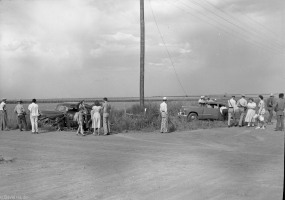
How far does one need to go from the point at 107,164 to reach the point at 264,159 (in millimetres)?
4697

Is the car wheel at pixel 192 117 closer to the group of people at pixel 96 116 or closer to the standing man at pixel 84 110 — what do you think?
the group of people at pixel 96 116

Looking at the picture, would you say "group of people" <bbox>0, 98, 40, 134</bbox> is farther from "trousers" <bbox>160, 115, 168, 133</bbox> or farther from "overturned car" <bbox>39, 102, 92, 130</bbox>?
"trousers" <bbox>160, 115, 168, 133</bbox>

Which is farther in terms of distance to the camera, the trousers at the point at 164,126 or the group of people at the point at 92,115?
the trousers at the point at 164,126

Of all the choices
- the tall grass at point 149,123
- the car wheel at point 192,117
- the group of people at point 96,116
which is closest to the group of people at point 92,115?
the group of people at point 96,116

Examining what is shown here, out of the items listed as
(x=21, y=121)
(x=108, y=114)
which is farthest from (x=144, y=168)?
(x=21, y=121)

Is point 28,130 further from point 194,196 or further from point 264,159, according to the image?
point 194,196

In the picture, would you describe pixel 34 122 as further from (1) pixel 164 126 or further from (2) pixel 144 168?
(2) pixel 144 168

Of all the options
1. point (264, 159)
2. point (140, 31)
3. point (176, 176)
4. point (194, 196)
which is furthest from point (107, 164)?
point (140, 31)

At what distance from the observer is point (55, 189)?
796 centimetres

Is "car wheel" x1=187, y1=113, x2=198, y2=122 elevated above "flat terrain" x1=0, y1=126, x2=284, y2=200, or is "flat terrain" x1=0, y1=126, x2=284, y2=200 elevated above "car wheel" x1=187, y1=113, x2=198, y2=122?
"car wheel" x1=187, y1=113, x2=198, y2=122

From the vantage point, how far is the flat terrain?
7754 mm

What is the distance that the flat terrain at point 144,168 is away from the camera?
775cm

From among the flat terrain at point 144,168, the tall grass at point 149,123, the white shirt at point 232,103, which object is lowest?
the flat terrain at point 144,168

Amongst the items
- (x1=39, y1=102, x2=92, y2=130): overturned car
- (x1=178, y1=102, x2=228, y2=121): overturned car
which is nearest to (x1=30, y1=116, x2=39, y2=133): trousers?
(x1=39, y1=102, x2=92, y2=130): overturned car
